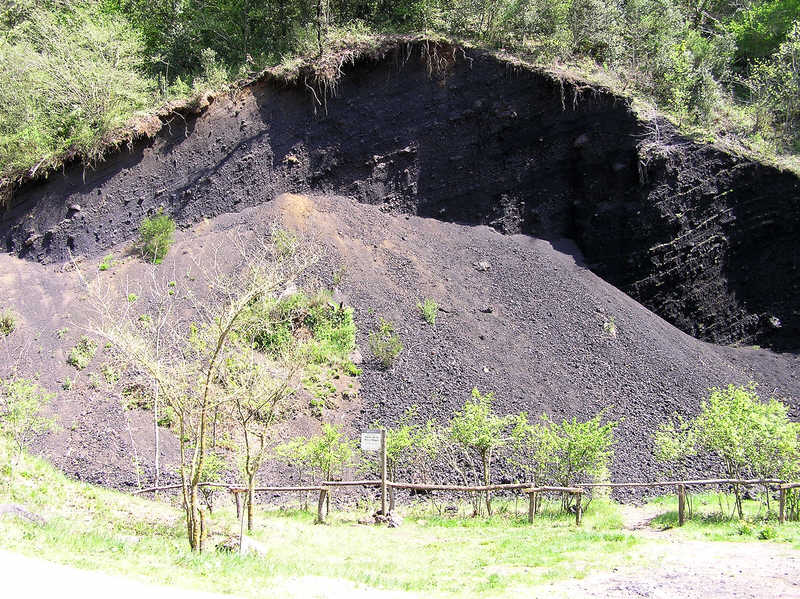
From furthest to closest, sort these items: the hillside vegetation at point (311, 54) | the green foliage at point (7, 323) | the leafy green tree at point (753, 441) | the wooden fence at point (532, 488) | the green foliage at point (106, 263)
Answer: the hillside vegetation at point (311, 54) < the green foliage at point (106, 263) < the green foliage at point (7, 323) < the leafy green tree at point (753, 441) < the wooden fence at point (532, 488)

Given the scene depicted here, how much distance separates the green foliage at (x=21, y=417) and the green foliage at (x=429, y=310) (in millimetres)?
9750

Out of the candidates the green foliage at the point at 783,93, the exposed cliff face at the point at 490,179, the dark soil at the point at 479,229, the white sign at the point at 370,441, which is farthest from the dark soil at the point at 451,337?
the green foliage at the point at 783,93

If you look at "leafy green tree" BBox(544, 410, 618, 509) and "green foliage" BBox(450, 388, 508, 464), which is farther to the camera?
"green foliage" BBox(450, 388, 508, 464)

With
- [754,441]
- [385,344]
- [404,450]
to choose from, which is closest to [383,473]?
[404,450]

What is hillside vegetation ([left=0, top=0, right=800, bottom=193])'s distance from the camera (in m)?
21.6

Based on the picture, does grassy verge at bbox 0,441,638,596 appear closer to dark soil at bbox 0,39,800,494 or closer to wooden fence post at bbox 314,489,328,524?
wooden fence post at bbox 314,489,328,524

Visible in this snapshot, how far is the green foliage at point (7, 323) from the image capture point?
16.9 metres

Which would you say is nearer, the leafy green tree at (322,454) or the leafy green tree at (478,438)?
the leafy green tree at (322,454)

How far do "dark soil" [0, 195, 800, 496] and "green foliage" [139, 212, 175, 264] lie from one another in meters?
0.41

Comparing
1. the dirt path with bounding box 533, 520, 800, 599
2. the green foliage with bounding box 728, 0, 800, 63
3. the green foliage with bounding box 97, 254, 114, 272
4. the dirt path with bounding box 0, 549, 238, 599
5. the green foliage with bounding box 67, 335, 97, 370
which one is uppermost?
the green foliage with bounding box 728, 0, 800, 63

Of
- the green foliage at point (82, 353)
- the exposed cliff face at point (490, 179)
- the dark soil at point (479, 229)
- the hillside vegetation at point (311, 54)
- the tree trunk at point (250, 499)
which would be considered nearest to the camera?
the tree trunk at point (250, 499)

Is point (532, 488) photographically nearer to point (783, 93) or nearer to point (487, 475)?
point (487, 475)

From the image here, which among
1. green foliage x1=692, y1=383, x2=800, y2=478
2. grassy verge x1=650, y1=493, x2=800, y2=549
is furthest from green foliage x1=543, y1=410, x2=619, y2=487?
green foliage x1=692, y1=383, x2=800, y2=478

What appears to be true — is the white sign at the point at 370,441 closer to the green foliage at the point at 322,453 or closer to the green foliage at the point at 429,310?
the green foliage at the point at 322,453
